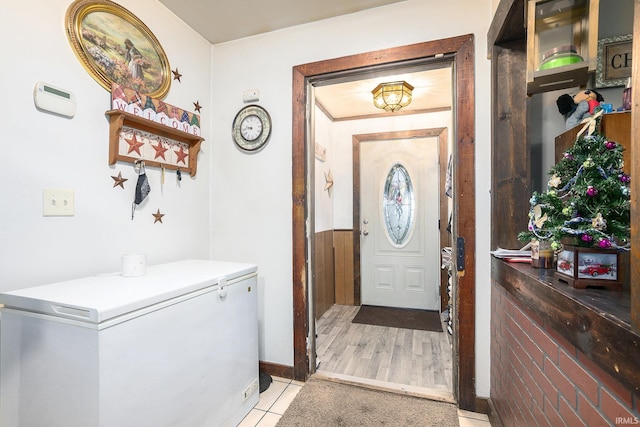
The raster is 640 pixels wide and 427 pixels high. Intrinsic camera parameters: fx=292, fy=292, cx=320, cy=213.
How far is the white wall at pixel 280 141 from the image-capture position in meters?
1.69

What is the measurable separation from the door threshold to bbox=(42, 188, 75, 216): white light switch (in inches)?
70.0

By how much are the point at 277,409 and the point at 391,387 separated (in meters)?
0.75

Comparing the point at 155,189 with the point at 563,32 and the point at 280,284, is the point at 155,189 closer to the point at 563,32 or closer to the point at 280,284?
the point at 280,284

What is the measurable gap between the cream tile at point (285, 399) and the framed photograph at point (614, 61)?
2.34m

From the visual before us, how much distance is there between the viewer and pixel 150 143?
1768mm

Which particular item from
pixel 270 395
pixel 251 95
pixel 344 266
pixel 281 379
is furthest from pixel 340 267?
→ pixel 251 95

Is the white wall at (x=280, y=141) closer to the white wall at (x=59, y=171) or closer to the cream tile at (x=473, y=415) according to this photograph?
the cream tile at (x=473, y=415)

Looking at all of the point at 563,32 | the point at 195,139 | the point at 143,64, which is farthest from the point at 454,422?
the point at 143,64

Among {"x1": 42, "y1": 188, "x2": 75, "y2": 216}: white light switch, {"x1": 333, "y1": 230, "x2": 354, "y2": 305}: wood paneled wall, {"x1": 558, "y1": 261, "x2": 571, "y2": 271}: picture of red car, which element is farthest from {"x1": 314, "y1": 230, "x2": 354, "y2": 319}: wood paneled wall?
{"x1": 558, "y1": 261, "x2": 571, "y2": 271}: picture of red car

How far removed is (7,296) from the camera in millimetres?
1104

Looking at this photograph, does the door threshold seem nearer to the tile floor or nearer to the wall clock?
the tile floor

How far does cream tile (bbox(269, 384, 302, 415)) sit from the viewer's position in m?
1.73

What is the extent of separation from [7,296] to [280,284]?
136 cm

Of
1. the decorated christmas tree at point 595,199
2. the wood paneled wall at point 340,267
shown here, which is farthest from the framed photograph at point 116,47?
the wood paneled wall at point 340,267
